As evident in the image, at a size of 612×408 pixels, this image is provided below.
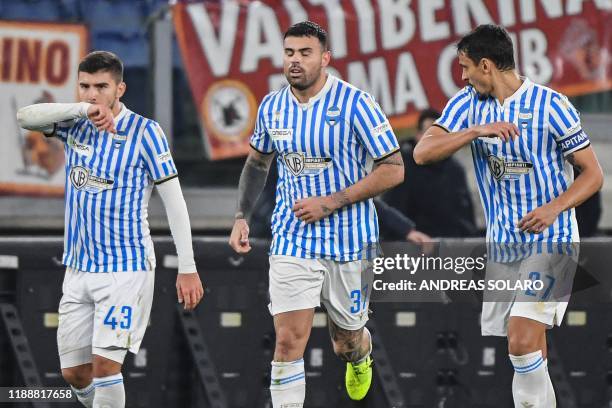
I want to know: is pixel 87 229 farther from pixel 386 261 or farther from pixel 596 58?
pixel 596 58

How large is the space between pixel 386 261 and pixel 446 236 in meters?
1.92

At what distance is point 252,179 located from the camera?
27.7ft

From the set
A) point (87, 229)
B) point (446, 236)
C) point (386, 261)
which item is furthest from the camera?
point (446, 236)

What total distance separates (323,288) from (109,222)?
114 centimetres

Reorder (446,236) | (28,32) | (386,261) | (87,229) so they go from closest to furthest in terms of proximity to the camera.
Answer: (87,229), (386,261), (446,236), (28,32)

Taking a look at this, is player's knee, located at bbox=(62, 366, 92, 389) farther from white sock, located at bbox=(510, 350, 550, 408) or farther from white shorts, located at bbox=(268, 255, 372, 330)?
white sock, located at bbox=(510, 350, 550, 408)

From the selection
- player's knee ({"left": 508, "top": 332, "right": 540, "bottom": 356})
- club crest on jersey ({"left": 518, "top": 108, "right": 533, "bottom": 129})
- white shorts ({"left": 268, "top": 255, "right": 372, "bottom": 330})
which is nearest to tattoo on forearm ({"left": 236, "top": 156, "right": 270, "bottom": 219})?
white shorts ({"left": 268, "top": 255, "right": 372, "bottom": 330})

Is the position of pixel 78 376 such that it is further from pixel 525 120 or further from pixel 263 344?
pixel 525 120

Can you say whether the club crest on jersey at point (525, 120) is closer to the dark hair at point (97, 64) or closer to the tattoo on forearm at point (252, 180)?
the tattoo on forearm at point (252, 180)

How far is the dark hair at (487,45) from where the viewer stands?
768 centimetres

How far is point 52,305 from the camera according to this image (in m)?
8.78

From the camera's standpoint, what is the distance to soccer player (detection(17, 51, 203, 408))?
7.85 m

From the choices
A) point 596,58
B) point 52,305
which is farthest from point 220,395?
point 596,58

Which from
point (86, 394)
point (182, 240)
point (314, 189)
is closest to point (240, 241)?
point (182, 240)
